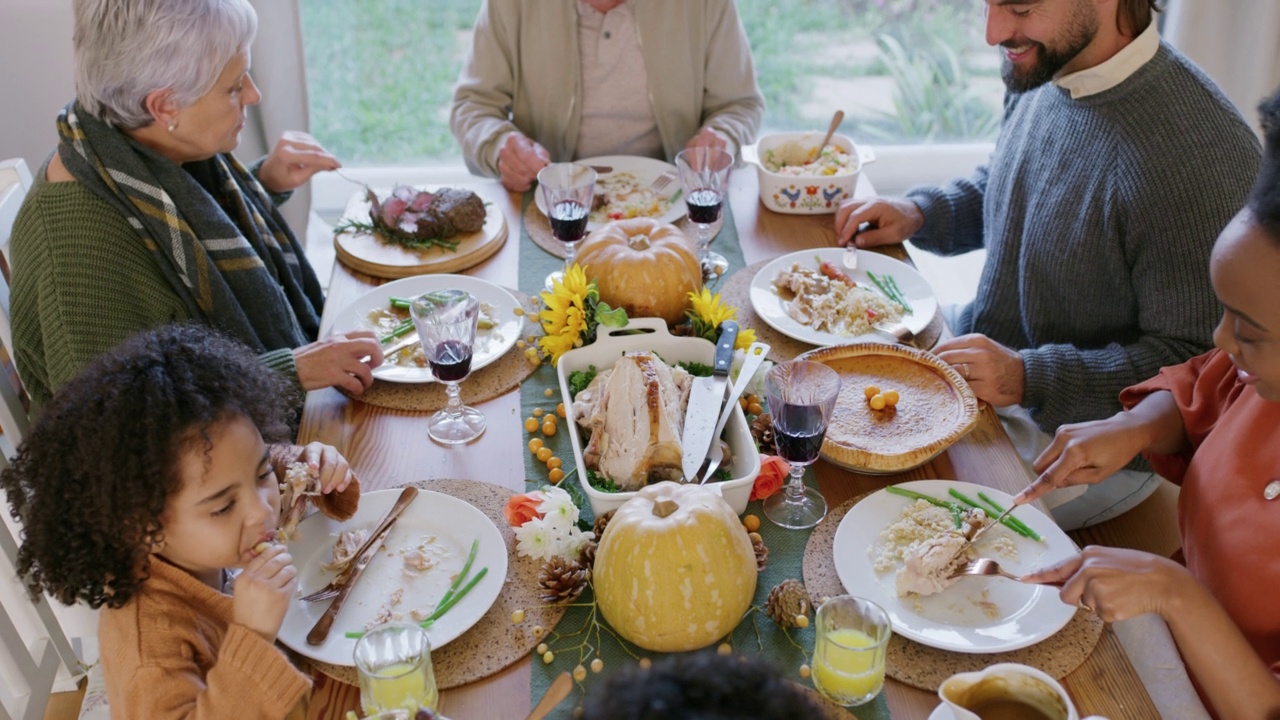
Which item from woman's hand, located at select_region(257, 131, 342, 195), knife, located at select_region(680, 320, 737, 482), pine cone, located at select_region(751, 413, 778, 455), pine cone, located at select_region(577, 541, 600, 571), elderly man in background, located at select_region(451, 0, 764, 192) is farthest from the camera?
elderly man in background, located at select_region(451, 0, 764, 192)

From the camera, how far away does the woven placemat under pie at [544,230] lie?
7.18 feet

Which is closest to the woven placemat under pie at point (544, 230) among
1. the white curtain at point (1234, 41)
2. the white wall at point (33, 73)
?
the white wall at point (33, 73)

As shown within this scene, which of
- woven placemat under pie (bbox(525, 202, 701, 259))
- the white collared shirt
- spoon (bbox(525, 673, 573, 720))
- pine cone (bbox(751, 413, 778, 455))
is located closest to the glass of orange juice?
spoon (bbox(525, 673, 573, 720))

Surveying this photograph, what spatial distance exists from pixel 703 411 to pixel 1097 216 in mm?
963

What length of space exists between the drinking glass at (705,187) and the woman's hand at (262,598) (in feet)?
3.67

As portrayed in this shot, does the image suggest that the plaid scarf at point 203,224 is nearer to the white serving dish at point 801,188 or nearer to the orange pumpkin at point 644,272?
the orange pumpkin at point 644,272

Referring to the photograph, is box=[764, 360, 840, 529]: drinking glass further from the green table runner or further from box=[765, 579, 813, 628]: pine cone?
box=[765, 579, 813, 628]: pine cone

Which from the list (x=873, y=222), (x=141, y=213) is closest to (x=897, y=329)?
(x=873, y=222)

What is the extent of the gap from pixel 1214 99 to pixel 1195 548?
879 mm

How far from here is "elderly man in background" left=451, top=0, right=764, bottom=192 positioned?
2.62 m

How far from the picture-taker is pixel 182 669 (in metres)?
1.20

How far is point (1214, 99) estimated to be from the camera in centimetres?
183

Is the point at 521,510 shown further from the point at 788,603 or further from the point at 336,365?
the point at 336,365

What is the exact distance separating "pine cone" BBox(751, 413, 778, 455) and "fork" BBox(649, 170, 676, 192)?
95cm
